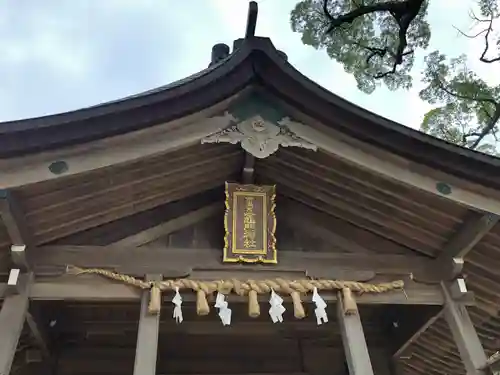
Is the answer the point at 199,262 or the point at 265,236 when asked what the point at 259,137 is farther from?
the point at 199,262

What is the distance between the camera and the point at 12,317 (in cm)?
489

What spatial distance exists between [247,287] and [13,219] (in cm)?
241

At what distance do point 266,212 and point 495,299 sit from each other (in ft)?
10.0

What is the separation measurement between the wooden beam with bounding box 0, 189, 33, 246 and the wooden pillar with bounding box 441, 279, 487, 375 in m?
4.61

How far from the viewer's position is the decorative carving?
5.19m

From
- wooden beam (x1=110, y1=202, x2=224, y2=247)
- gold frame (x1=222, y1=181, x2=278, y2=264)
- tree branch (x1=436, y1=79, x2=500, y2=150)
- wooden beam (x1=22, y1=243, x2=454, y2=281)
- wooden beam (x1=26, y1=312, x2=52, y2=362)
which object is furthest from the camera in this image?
tree branch (x1=436, y1=79, x2=500, y2=150)

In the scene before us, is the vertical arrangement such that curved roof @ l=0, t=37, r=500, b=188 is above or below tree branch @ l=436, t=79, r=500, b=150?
below

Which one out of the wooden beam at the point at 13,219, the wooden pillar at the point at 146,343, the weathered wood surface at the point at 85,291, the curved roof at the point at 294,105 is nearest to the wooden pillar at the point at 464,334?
the weathered wood surface at the point at 85,291

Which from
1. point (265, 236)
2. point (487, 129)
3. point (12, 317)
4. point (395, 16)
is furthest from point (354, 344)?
point (487, 129)

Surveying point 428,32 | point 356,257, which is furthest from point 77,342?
point 428,32

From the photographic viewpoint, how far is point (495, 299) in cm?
620

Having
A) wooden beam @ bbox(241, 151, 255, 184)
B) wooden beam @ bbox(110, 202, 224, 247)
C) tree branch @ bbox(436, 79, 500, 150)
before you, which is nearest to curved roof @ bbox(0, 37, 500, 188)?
wooden beam @ bbox(241, 151, 255, 184)

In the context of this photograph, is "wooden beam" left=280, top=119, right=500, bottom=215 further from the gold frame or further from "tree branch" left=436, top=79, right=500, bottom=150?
"tree branch" left=436, top=79, right=500, bottom=150

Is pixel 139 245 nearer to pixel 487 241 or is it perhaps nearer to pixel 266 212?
pixel 266 212
